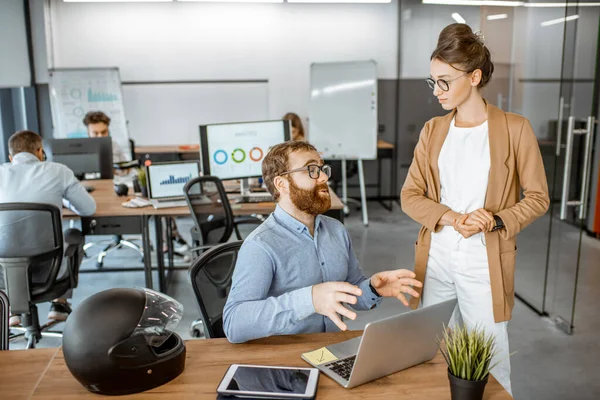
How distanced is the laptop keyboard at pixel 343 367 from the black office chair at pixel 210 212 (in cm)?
203

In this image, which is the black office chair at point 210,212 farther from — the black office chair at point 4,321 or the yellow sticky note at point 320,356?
the yellow sticky note at point 320,356

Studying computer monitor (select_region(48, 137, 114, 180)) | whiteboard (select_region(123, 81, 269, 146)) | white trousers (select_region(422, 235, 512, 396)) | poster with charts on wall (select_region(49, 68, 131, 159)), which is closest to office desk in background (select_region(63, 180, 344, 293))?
computer monitor (select_region(48, 137, 114, 180))

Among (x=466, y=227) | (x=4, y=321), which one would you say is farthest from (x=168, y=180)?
(x=466, y=227)

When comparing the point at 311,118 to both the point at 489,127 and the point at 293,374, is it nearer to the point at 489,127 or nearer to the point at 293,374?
the point at 489,127

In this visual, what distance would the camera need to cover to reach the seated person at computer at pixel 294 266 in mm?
1600

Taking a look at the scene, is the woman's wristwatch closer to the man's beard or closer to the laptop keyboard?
the man's beard

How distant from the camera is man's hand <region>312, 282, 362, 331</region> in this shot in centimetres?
143

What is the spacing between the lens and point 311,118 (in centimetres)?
682

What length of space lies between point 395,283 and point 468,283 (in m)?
0.49

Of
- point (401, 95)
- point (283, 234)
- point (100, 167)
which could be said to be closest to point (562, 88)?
point (283, 234)

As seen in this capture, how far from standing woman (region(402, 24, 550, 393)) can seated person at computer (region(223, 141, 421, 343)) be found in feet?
1.20

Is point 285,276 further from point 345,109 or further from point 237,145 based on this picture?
point 345,109

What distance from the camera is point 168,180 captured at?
3.92 m

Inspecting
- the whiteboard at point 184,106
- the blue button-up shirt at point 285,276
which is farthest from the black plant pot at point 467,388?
the whiteboard at point 184,106
